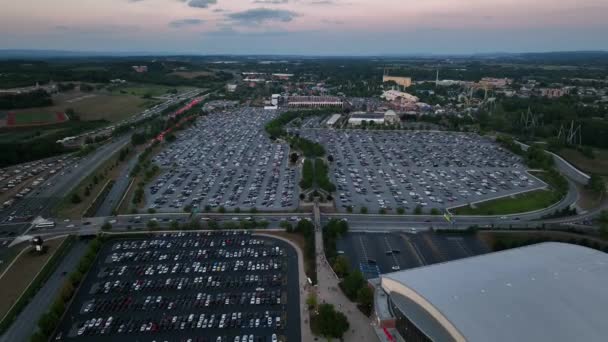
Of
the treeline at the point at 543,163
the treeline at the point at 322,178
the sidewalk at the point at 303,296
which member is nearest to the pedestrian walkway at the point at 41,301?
the sidewalk at the point at 303,296

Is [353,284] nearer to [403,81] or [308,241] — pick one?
[308,241]

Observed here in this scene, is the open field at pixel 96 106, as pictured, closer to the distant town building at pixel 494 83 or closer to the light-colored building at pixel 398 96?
the light-colored building at pixel 398 96

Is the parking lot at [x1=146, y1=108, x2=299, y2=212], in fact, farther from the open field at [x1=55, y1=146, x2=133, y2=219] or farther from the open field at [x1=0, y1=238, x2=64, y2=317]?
the open field at [x1=0, y1=238, x2=64, y2=317]

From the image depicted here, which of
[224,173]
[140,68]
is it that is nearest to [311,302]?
[224,173]

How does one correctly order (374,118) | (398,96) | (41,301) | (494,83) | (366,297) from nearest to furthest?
(366,297) < (41,301) < (374,118) < (398,96) < (494,83)

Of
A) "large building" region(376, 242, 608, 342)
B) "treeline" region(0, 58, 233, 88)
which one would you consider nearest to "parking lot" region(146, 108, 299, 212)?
"large building" region(376, 242, 608, 342)

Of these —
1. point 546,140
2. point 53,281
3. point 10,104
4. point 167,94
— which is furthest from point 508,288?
point 167,94

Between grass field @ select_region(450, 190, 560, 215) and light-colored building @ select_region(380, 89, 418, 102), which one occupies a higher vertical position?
light-colored building @ select_region(380, 89, 418, 102)
